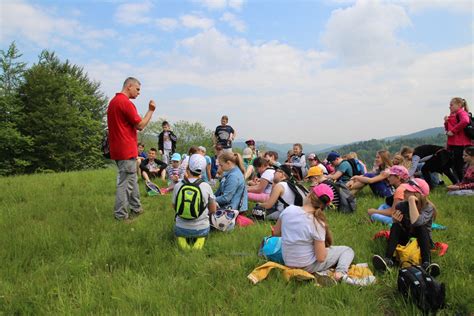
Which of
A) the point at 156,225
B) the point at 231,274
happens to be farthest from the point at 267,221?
the point at 231,274

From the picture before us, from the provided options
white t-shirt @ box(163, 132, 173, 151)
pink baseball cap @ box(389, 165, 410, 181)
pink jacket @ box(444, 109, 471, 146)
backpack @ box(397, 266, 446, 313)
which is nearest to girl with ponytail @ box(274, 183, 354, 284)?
backpack @ box(397, 266, 446, 313)

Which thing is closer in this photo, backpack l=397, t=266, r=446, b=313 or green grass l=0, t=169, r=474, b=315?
backpack l=397, t=266, r=446, b=313

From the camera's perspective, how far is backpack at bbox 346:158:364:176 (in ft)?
30.1

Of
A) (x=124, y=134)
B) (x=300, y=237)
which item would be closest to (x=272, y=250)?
(x=300, y=237)

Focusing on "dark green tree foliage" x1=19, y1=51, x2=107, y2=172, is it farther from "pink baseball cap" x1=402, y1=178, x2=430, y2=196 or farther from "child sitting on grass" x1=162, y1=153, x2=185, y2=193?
"pink baseball cap" x1=402, y1=178, x2=430, y2=196

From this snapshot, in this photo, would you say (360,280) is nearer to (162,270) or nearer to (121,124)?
(162,270)

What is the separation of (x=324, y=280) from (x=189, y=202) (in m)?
2.18

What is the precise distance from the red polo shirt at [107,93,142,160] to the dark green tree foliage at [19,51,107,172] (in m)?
30.2

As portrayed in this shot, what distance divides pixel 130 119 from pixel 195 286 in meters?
3.64

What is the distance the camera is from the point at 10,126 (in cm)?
2958

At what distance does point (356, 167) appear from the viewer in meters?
9.19

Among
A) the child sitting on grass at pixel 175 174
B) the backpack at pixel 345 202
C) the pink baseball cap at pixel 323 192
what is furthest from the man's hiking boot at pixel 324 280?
the child sitting on grass at pixel 175 174

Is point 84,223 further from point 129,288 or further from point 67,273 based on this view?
point 129,288

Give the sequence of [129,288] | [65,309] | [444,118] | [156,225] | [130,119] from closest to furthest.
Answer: [65,309] → [129,288] → [156,225] → [130,119] → [444,118]
